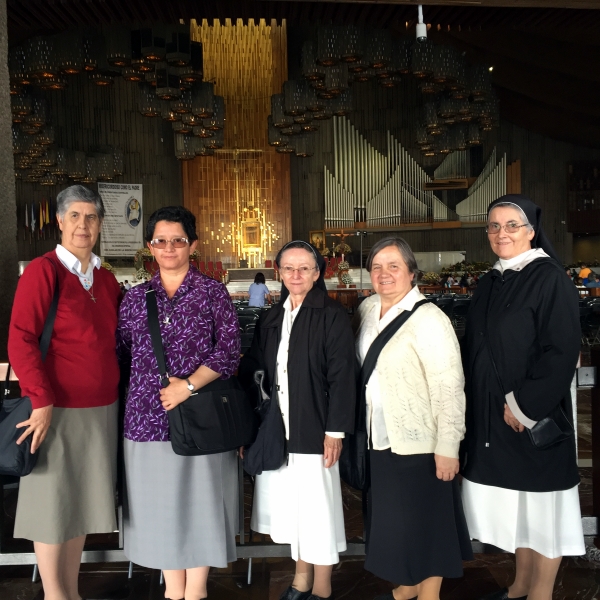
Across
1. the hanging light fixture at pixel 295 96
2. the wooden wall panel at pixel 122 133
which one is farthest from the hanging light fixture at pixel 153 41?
the wooden wall panel at pixel 122 133

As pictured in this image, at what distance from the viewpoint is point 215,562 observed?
7.88 ft

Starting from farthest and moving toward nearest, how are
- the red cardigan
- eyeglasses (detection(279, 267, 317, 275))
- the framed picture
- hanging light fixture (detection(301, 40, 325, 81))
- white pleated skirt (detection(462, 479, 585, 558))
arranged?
the framed picture, hanging light fixture (detection(301, 40, 325, 81)), eyeglasses (detection(279, 267, 317, 275)), white pleated skirt (detection(462, 479, 585, 558)), the red cardigan

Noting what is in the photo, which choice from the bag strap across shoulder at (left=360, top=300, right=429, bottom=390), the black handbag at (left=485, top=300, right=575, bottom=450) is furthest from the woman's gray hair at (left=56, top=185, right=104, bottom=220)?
the black handbag at (left=485, top=300, right=575, bottom=450)

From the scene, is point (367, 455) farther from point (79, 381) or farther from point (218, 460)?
point (79, 381)

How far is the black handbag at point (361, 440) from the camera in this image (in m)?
2.48

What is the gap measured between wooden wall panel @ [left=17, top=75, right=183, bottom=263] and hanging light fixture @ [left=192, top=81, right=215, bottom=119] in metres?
6.97

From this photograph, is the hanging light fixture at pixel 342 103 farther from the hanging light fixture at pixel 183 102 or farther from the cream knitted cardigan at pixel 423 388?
the cream knitted cardigan at pixel 423 388

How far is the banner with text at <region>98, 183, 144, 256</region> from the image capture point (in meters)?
15.7

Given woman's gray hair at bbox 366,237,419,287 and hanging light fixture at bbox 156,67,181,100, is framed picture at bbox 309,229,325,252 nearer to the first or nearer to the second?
hanging light fixture at bbox 156,67,181,100

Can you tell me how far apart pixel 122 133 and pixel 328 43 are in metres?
10.3

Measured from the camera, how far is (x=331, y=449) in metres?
2.44

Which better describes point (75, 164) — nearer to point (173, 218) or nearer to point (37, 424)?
point (173, 218)

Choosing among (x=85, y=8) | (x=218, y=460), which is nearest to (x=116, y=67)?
(x=85, y=8)

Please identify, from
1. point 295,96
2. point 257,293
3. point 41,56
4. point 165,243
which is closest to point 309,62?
point 295,96
